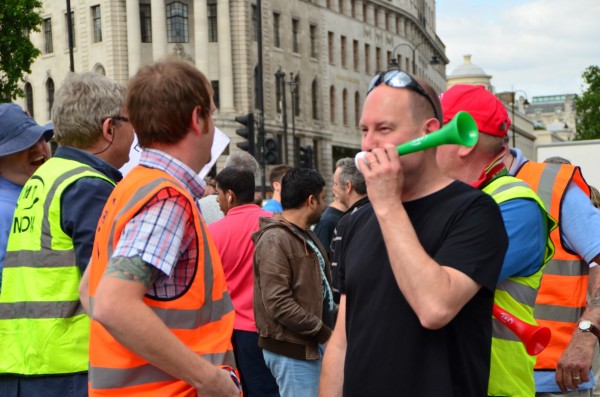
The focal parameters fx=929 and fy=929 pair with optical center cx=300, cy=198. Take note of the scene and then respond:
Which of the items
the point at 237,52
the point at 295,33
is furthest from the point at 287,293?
the point at 295,33

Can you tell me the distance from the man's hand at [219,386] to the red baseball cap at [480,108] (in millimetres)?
1455

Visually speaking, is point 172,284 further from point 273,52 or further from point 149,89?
point 273,52

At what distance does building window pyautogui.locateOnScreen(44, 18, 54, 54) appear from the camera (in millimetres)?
59312

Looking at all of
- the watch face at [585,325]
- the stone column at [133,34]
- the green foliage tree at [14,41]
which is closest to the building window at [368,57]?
the stone column at [133,34]

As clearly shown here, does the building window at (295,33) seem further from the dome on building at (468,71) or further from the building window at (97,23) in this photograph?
the dome on building at (468,71)

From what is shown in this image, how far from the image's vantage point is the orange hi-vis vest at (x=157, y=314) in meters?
2.86

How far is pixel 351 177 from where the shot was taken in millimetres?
8742

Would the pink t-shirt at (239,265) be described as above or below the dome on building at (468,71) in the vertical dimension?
below

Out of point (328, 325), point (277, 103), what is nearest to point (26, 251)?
point (328, 325)

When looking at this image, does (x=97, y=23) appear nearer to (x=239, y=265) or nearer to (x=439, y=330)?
(x=239, y=265)

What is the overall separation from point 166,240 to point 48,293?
4.07 feet

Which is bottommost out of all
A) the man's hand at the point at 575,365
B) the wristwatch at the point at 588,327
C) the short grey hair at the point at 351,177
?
the man's hand at the point at 575,365

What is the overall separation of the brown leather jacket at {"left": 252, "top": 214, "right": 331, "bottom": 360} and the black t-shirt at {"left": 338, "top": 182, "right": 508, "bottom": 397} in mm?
3102

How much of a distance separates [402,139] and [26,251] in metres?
1.75
